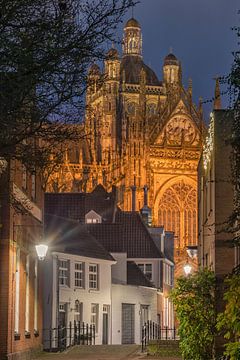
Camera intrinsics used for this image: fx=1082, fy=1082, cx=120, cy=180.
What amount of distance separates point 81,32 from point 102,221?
160ft

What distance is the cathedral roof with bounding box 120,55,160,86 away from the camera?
127m

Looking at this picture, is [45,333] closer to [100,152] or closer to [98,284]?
[98,284]

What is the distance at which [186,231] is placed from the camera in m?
107

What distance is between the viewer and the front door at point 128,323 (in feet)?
197

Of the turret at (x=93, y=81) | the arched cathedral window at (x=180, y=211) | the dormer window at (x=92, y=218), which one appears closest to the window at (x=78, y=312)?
the dormer window at (x=92, y=218)

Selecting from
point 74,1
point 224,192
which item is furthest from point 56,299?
point 74,1

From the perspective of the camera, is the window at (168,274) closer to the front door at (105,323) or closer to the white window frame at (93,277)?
the front door at (105,323)

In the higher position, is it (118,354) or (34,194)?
(34,194)

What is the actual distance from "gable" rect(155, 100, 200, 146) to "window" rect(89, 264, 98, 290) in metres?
51.8

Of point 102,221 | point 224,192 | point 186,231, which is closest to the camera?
point 224,192

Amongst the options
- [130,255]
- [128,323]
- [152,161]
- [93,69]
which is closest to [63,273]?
[128,323]

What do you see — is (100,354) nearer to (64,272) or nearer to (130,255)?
(64,272)

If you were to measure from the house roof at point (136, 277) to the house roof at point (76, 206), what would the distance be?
431 centimetres

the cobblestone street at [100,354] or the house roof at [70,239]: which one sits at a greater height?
the house roof at [70,239]
